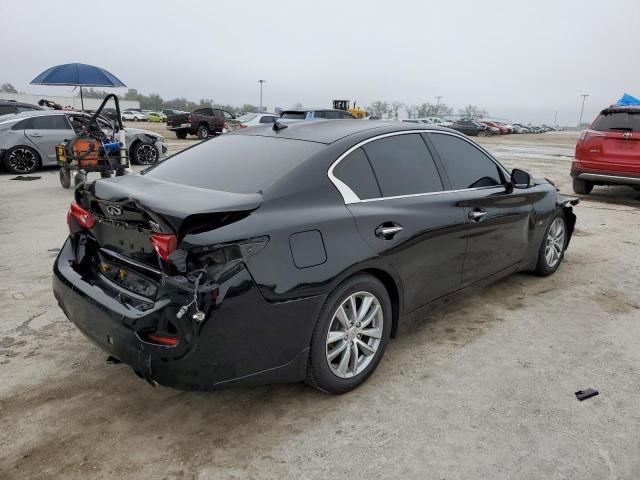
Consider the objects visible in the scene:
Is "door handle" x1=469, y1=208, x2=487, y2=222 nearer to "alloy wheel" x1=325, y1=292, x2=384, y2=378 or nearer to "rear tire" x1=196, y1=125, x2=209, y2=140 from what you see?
"alloy wheel" x1=325, y1=292, x2=384, y2=378

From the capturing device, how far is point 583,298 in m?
4.60

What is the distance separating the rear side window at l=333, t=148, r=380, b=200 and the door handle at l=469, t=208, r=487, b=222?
96cm

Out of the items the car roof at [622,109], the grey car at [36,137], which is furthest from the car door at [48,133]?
the car roof at [622,109]

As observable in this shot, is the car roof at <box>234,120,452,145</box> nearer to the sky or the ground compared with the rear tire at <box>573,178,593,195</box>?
nearer to the sky

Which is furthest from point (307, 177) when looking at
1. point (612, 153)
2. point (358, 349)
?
point (612, 153)

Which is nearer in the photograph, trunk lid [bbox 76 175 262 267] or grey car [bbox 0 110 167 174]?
trunk lid [bbox 76 175 262 267]

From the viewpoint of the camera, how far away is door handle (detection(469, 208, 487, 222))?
3771 millimetres

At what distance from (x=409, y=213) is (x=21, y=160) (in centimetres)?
1154

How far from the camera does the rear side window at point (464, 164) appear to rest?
3.80 metres

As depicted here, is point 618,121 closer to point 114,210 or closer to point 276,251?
point 276,251

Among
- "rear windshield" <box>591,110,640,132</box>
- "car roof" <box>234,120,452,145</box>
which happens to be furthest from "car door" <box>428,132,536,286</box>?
"rear windshield" <box>591,110,640,132</box>

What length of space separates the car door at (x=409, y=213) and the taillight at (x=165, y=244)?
3.39ft

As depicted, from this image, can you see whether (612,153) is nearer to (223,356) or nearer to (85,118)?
(223,356)

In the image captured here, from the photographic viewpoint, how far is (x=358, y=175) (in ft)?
10.3
